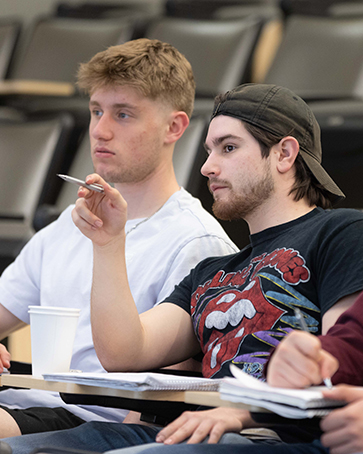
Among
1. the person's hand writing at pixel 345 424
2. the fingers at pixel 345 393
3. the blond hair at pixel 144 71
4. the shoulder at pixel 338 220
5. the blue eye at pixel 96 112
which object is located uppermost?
the blond hair at pixel 144 71

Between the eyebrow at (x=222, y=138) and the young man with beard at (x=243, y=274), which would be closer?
the young man with beard at (x=243, y=274)

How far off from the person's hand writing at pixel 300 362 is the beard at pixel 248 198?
1.48 ft

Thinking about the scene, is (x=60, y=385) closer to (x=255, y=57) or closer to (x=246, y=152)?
(x=246, y=152)

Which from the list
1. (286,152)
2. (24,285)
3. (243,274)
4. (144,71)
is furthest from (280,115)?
(24,285)

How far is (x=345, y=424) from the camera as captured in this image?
62cm

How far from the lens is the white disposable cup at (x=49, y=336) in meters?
0.94

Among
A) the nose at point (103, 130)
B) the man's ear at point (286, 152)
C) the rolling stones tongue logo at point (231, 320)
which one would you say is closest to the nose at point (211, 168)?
the man's ear at point (286, 152)

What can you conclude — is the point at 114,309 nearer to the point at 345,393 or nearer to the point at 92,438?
the point at 92,438

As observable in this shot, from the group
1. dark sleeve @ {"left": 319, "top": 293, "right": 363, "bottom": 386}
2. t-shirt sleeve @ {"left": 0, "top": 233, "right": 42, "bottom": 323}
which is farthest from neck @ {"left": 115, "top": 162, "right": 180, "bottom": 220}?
dark sleeve @ {"left": 319, "top": 293, "right": 363, "bottom": 386}

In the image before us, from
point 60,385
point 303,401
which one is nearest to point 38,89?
point 60,385

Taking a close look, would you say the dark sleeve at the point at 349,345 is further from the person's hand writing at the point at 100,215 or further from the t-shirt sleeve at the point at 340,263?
the person's hand writing at the point at 100,215

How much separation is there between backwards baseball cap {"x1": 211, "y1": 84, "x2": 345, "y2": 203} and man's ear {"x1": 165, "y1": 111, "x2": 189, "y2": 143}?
334mm

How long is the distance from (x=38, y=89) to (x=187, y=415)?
229cm

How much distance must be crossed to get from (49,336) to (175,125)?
674mm
